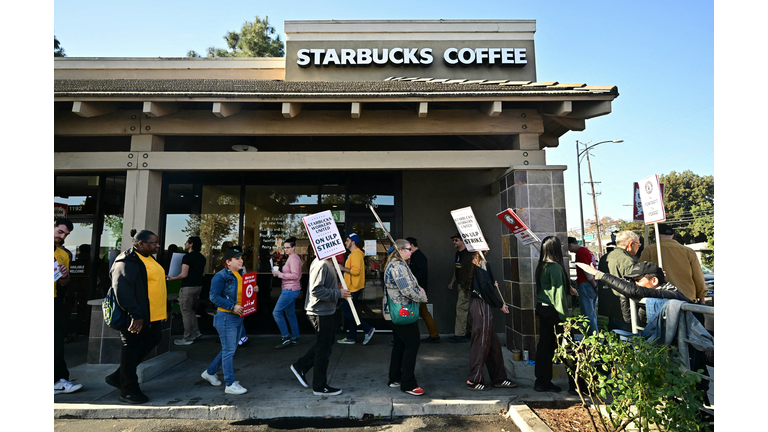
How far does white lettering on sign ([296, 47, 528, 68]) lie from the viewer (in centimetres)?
827

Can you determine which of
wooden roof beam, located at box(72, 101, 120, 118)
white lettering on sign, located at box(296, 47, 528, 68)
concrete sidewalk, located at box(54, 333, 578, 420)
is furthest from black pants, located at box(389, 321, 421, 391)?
white lettering on sign, located at box(296, 47, 528, 68)

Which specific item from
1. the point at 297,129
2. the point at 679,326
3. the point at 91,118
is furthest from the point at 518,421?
the point at 91,118

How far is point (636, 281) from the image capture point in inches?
156

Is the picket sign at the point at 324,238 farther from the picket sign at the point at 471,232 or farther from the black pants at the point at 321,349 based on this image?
the picket sign at the point at 471,232

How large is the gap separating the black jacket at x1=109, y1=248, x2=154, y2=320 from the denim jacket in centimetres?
71

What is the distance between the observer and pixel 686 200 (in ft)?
156

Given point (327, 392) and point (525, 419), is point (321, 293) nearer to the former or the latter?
point (327, 392)

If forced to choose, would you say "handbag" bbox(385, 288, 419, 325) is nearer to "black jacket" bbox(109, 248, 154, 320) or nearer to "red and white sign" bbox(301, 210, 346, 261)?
"red and white sign" bbox(301, 210, 346, 261)

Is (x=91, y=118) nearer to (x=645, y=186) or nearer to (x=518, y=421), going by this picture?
(x=518, y=421)

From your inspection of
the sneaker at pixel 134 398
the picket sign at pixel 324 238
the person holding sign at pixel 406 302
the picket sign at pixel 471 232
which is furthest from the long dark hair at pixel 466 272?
the sneaker at pixel 134 398

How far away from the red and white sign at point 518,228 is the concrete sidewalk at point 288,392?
1610 mm

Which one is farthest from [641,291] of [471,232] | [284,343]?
[284,343]

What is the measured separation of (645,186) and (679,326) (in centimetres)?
183

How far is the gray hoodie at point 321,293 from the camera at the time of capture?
439cm
